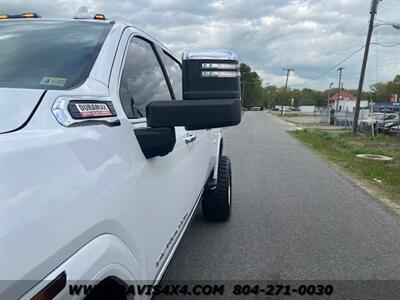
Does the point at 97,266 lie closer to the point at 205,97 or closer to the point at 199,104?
the point at 199,104

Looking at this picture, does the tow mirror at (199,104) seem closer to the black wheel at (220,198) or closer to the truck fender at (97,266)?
the truck fender at (97,266)

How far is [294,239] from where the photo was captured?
5.13 metres

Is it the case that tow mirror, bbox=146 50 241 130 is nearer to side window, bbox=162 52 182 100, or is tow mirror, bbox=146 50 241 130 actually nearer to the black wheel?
side window, bbox=162 52 182 100

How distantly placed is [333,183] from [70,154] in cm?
831

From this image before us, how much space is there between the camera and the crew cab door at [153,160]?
219 cm

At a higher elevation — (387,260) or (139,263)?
(139,263)

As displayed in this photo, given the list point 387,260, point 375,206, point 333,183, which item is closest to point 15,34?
point 387,260

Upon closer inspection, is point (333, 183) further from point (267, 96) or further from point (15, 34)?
point (267, 96)

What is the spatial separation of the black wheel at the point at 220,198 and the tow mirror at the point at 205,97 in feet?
9.79

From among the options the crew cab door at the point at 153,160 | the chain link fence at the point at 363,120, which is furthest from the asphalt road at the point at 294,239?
the chain link fence at the point at 363,120

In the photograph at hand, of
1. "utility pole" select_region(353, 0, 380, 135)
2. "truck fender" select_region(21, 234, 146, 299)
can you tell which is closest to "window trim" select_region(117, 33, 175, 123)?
"truck fender" select_region(21, 234, 146, 299)

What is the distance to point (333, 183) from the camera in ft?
30.1

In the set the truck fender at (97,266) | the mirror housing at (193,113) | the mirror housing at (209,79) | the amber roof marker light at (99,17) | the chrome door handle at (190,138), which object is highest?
the amber roof marker light at (99,17)

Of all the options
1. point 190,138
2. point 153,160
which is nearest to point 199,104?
point 153,160
